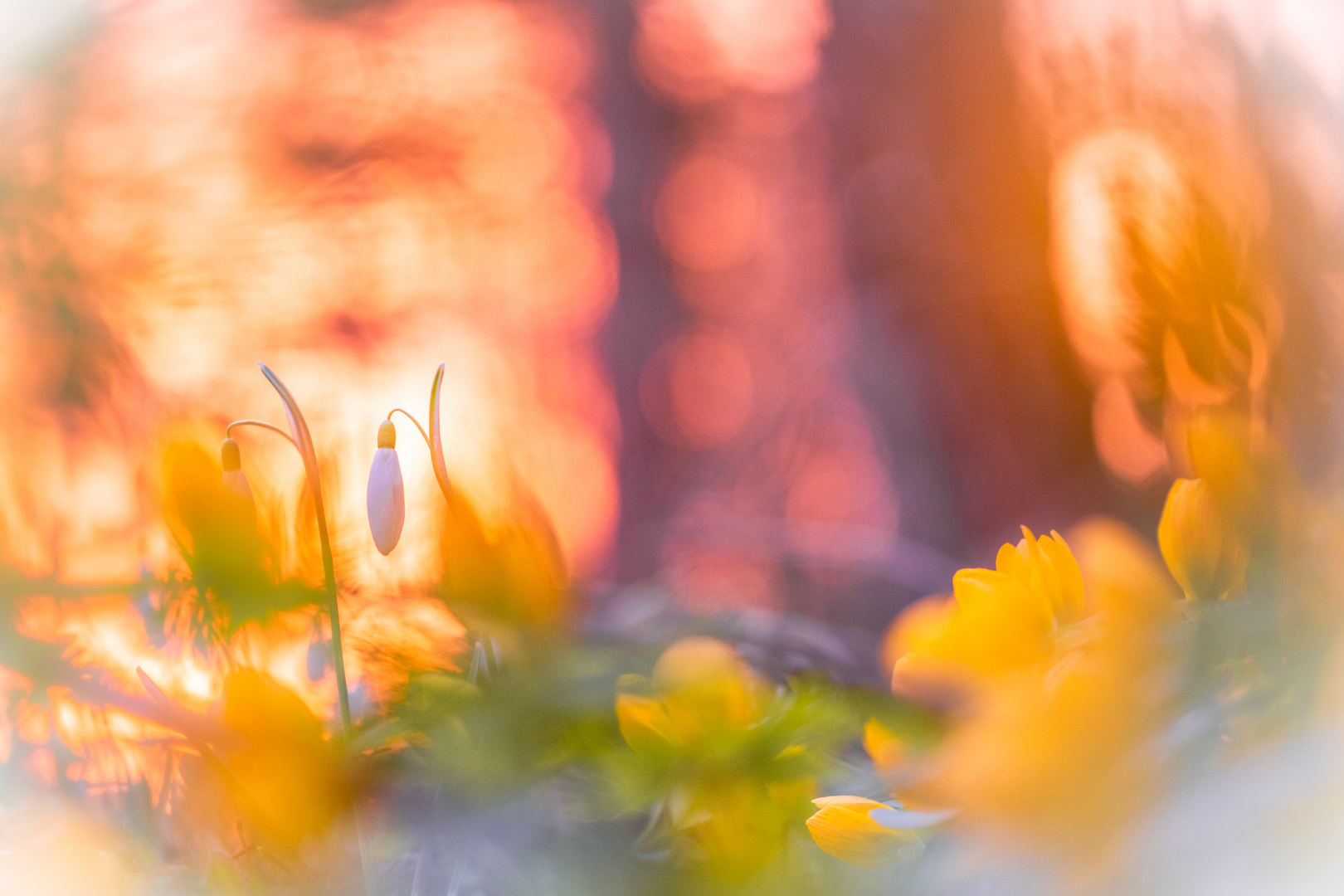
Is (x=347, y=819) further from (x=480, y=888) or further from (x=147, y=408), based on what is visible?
(x=147, y=408)

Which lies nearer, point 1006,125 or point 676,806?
point 676,806

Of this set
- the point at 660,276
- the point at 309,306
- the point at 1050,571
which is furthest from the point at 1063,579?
the point at 660,276

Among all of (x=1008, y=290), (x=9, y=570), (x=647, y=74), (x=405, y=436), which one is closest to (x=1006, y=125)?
(x=1008, y=290)

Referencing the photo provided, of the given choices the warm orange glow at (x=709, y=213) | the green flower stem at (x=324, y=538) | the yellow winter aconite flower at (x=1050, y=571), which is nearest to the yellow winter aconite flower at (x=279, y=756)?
the green flower stem at (x=324, y=538)

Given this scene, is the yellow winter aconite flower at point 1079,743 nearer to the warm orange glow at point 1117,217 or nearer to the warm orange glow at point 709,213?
the warm orange glow at point 1117,217

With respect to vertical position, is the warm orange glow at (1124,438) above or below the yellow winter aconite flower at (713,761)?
above

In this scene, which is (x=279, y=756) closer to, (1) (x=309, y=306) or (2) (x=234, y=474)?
(2) (x=234, y=474)
